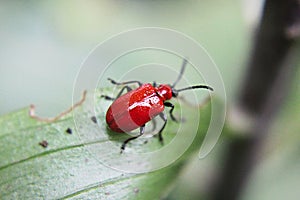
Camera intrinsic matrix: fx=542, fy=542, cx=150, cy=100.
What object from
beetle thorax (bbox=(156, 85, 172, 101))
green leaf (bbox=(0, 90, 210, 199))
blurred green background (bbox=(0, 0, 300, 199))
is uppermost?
blurred green background (bbox=(0, 0, 300, 199))

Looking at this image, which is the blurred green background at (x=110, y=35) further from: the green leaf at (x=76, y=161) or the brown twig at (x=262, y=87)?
the green leaf at (x=76, y=161)

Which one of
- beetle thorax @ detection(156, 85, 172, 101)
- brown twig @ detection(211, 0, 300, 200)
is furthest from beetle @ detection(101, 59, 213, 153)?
brown twig @ detection(211, 0, 300, 200)

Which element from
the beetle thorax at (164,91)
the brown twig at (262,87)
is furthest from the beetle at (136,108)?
the brown twig at (262,87)

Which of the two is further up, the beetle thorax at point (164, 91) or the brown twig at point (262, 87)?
the beetle thorax at point (164, 91)

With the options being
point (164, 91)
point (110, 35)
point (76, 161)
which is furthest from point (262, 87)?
point (110, 35)

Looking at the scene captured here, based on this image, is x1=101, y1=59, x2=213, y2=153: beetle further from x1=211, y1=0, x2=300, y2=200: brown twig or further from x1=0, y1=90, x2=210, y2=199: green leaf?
x1=211, y1=0, x2=300, y2=200: brown twig

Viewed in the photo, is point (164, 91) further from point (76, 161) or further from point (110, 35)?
point (110, 35)

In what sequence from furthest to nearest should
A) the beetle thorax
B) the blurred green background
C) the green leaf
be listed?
the blurred green background < the beetle thorax < the green leaf

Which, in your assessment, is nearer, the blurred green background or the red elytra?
the red elytra
